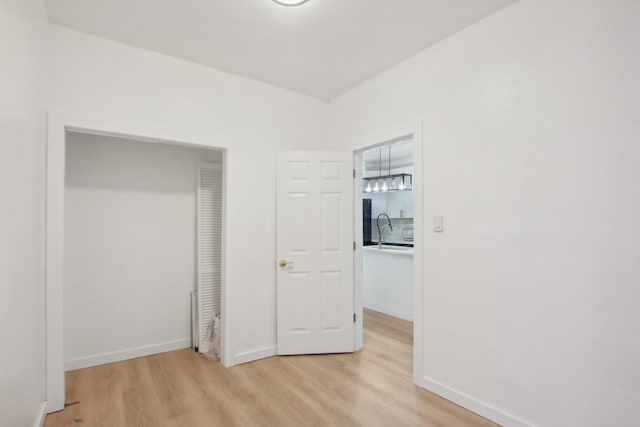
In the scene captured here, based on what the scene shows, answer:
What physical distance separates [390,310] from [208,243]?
2.79 metres

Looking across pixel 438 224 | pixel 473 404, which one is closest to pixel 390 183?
pixel 438 224

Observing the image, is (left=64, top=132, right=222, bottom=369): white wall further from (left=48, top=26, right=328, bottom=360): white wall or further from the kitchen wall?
the kitchen wall

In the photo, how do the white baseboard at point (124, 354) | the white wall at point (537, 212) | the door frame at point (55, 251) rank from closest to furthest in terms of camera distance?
the white wall at point (537, 212) < the door frame at point (55, 251) < the white baseboard at point (124, 354)

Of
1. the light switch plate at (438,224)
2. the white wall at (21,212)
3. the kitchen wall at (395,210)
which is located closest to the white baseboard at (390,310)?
the kitchen wall at (395,210)

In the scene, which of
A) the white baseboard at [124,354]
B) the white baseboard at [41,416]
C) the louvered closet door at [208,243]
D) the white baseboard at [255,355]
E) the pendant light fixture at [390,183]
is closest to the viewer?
the white baseboard at [41,416]

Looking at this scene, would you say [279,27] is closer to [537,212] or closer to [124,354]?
[537,212]

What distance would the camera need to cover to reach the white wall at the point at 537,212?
68.3 inches

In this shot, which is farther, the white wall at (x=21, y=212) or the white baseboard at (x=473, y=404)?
the white baseboard at (x=473, y=404)

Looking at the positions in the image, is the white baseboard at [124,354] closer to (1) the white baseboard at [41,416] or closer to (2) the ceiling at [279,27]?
(1) the white baseboard at [41,416]

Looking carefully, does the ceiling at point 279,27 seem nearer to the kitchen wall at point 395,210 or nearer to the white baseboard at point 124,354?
the white baseboard at point 124,354

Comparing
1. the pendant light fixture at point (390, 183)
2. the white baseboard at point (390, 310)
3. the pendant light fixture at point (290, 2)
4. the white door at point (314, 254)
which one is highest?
the pendant light fixture at point (290, 2)

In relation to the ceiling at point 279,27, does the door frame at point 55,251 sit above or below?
below

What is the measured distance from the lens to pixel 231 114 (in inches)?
126

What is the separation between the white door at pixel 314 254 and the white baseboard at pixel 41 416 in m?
1.83
